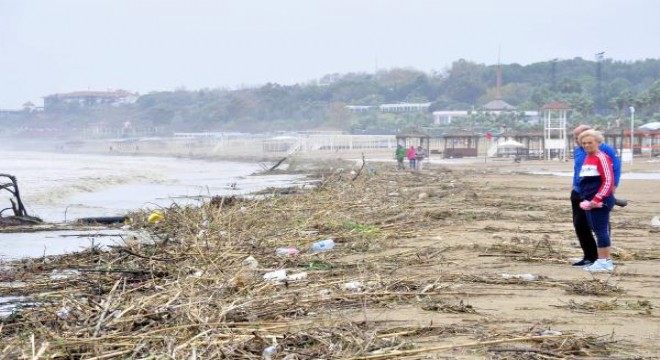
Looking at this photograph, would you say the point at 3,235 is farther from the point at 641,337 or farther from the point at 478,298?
the point at 641,337

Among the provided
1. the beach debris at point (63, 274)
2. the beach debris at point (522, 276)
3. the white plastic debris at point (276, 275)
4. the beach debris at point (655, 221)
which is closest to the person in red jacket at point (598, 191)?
the beach debris at point (522, 276)

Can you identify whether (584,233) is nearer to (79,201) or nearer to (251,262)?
(251,262)

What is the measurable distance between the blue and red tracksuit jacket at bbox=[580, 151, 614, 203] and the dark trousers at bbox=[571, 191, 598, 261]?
19 cm

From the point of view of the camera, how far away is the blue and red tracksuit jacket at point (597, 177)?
28.7ft

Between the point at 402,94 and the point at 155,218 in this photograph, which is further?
the point at 402,94

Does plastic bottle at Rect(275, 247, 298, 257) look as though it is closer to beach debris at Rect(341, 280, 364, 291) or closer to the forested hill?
beach debris at Rect(341, 280, 364, 291)

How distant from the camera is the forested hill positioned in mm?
122875

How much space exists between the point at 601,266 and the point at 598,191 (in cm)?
71

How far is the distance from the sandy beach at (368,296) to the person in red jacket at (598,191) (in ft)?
0.75

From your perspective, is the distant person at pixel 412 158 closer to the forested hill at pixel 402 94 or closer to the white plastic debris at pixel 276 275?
the white plastic debris at pixel 276 275

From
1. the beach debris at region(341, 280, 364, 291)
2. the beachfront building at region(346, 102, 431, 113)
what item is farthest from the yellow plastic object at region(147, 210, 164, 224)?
the beachfront building at region(346, 102, 431, 113)

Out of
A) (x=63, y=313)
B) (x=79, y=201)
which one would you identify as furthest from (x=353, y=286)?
(x=79, y=201)

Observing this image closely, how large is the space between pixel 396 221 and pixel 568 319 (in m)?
7.11

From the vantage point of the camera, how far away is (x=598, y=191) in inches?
347
